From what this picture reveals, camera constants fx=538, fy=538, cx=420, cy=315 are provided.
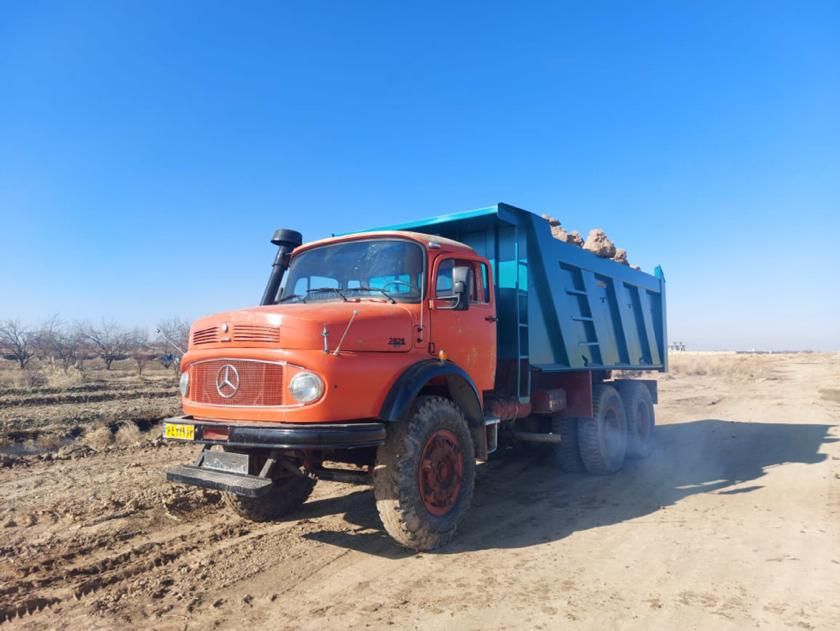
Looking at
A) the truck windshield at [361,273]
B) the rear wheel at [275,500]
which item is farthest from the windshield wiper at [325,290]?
the rear wheel at [275,500]

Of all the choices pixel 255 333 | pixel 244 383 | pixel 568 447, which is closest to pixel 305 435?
pixel 244 383

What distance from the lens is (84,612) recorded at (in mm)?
3287

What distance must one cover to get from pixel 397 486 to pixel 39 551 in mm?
2883

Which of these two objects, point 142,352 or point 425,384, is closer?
point 425,384

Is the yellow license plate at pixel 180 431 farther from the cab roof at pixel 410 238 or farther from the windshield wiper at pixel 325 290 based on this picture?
the cab roof at pixel 410 238

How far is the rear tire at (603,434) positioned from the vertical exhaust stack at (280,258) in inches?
178

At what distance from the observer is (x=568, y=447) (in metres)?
7.57

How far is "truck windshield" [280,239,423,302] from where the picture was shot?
492cm

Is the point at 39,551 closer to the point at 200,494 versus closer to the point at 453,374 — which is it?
the point at 200,494

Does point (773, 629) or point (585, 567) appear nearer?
point (773, 629)

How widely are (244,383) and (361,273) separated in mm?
1525

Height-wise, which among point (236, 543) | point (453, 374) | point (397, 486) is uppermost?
point (453, 374)

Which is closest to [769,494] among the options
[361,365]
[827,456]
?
[827,456]

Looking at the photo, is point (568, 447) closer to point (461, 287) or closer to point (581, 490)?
point (581, 490)
